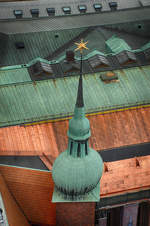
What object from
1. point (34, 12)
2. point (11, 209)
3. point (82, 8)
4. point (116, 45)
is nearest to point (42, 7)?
point (34, 12)

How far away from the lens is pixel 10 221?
43344mm

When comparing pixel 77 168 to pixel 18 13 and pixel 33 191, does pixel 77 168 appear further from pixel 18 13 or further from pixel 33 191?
pixel 18 13

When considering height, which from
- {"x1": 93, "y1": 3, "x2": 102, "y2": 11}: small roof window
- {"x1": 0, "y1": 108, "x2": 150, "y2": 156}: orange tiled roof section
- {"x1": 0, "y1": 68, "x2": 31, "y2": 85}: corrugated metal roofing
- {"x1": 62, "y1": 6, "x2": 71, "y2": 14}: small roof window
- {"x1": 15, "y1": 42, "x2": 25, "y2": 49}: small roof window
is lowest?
{"x1": 0, "y1": 108, "x2": 150, "y2": 156}: orange tiled roof section

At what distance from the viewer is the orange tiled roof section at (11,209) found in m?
44.8

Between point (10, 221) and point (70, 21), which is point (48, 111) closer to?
point (10, 221)

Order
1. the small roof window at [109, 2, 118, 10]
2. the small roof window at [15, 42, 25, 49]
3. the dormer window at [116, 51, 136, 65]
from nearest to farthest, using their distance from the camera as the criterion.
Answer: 1. the dormer window at [116, 51, 136, 65]
2. the small roof window at [15, 42, 25, 49]
3. the small roof window at [109, 2, 118, 10]

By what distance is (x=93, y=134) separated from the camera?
59.9 meters

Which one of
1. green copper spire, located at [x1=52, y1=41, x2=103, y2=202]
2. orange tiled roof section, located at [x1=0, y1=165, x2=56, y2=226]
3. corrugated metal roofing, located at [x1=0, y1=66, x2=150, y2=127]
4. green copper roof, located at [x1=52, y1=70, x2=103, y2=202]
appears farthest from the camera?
corrugated metal roofing, located at [x1=0, y1=66, x2=150, y2=127]

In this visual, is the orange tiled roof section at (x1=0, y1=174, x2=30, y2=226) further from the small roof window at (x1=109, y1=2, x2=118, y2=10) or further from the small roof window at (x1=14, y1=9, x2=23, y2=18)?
the small roof window at (x1=109, y1=2, x2=118, y2=10)

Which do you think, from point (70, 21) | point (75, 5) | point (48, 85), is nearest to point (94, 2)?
point (75, 5)

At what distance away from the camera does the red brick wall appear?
46.4 m

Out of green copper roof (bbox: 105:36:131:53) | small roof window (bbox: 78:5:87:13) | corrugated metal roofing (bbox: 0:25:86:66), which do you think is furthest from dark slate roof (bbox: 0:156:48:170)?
small roof window (bbox: 78:5:87:13)

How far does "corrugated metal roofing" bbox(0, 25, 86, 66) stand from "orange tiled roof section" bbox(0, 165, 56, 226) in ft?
97.0

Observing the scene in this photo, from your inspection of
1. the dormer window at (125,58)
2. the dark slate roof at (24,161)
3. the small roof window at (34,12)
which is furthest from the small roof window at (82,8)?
the dark slate roof at (24,161)
